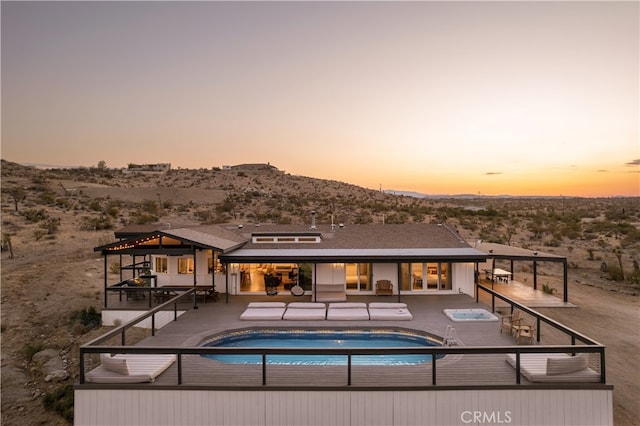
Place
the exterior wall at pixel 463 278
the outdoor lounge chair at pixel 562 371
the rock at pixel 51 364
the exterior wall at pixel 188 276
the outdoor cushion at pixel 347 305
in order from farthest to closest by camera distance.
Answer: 1. the exterior wall at pixel 188 276
2. the exterior wall at pixel 463 278
3. the outdoor cushion at pixel 347 305
4. the rock at pixel 51 364
5. the outdoor lounge chair at pixel 562 371

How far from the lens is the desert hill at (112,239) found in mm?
→ 11547

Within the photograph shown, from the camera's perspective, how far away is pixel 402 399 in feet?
22.3

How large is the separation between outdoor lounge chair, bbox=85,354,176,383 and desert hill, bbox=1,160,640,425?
422cm

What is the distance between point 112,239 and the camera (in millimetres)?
28391

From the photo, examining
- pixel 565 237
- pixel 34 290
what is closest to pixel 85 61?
pixel 34 290

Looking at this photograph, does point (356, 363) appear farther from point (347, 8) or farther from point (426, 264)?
point (347, 8)

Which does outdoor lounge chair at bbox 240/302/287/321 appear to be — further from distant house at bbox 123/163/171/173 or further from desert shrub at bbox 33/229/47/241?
distant house at bbox 123/163/171/173

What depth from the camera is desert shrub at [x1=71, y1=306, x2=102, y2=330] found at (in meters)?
14.5

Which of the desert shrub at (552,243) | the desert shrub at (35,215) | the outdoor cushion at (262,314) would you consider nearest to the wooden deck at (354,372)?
the outdoor cushion at (262,314)

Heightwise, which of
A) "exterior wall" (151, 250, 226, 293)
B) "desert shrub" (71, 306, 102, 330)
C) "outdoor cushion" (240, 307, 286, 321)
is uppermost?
"exterior wall" (151, 250, 226, 293)

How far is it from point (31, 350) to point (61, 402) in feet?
15.3

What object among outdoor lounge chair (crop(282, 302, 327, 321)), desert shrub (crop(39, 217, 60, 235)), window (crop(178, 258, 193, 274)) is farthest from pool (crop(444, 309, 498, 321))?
desert shrub (crop(39, 217, 60, 235))

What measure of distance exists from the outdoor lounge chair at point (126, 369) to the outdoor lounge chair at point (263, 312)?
386cm

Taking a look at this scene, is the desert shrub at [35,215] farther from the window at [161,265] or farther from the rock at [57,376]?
the rock at [57,376]
